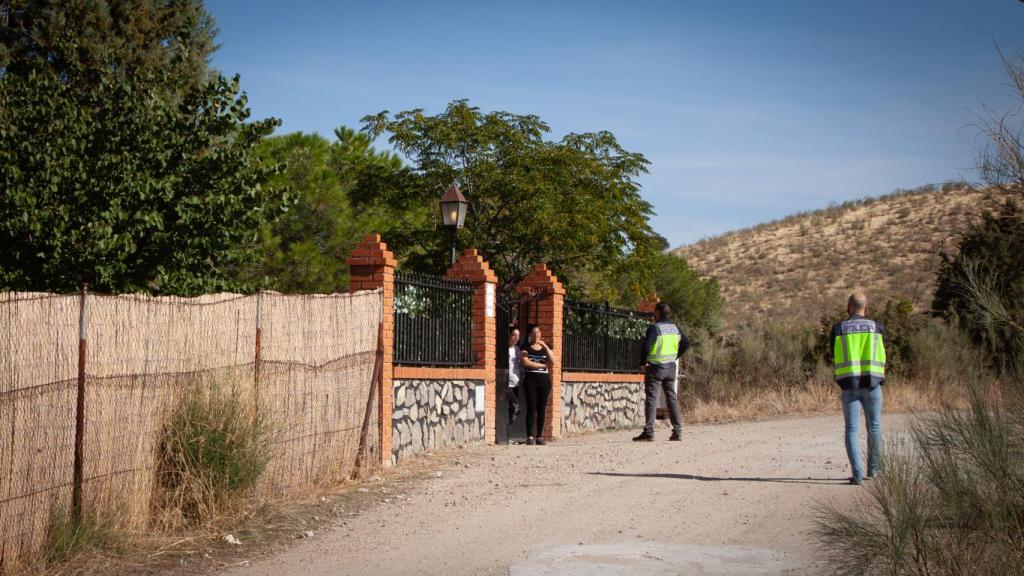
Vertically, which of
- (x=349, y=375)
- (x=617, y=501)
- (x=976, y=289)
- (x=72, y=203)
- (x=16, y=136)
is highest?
(x=16, y=136)

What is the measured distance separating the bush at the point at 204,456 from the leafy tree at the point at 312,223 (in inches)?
602

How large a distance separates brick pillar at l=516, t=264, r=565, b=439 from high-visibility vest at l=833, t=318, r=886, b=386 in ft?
24.4

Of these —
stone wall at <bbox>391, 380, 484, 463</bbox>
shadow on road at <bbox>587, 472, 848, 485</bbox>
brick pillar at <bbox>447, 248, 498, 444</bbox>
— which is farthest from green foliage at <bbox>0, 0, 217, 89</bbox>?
shadow on road at <bbox>587, 472, 848, 485</bbox>

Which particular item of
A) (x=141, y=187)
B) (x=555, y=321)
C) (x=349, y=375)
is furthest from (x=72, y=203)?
(x=555, y=321)

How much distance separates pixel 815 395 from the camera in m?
22.5

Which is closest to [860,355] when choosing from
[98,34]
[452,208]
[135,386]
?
[135,386]

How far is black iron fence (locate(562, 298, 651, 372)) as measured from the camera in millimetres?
18703

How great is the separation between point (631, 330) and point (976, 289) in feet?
43.2

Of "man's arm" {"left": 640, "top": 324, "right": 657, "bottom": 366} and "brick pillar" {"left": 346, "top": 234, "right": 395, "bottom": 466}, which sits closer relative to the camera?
"brick pillar" {"left": 346, "top": 234, "right": 395, "bottom": 466}

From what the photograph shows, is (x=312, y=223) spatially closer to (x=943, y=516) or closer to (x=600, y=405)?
(x=600, y=405)

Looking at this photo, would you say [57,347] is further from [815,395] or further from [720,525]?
[815,395]

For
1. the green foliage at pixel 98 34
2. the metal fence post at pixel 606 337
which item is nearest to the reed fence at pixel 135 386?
the metal fence post at pixel 606 337

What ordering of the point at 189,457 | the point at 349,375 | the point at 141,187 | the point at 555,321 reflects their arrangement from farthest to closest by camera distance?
the point at 555,321
the point at 141,187
the point at 349,375
the point at 189,457

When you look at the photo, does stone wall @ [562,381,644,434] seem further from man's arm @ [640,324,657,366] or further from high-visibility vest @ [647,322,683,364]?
high-visibility vest @ [647,322,683,364]
